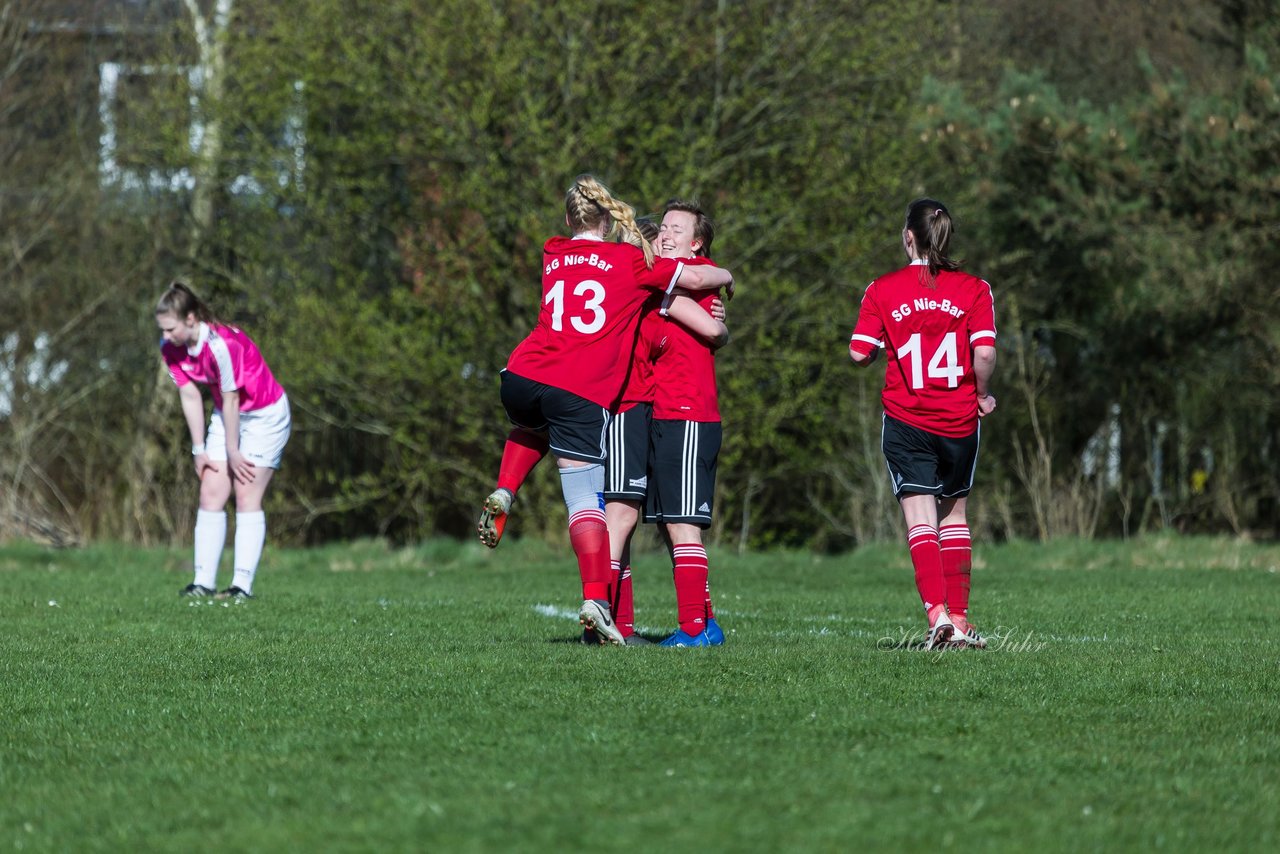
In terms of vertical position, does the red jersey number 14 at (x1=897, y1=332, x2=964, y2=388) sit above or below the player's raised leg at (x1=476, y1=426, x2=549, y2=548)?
above

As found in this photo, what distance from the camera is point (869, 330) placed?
736cm

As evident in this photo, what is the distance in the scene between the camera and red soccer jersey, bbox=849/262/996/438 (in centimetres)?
726

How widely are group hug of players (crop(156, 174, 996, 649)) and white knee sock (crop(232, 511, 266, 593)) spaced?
360 centimetres

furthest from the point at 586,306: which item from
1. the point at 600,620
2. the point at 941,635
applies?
the point at 941,635

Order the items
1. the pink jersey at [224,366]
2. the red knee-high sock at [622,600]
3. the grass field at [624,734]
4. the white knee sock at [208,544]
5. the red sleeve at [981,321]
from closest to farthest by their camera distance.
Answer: the grass field at [624,734]
the red sleeve at [981,321]
the red knee-high sock at [622,600]
the pink jersey at [224,366]
the white knee sock at [208,544]

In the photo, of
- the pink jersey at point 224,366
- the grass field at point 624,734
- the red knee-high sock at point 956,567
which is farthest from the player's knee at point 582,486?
the pink jersey at point 224,366

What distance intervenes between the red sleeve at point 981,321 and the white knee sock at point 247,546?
195 inches

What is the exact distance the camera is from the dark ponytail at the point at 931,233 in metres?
7.25

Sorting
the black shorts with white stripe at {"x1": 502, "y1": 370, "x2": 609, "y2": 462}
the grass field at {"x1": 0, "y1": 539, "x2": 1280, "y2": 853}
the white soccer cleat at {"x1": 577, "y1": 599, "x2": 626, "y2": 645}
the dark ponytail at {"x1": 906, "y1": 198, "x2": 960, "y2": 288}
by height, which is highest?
the dark ponytail at {"x1": 906, "y1": 198, "x2": 960, "y2": 288}

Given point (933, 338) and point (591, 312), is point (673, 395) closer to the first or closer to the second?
point (591, 312)

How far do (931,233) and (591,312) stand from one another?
1.58m

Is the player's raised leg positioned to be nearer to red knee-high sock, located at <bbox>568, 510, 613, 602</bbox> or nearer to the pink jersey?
red knee-high sock, located at <bbox>568, 510, 613, 602</bbox>

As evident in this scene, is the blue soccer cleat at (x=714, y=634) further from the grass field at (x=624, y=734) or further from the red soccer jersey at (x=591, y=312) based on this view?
the red soccer jersey at (x=591, y=312)

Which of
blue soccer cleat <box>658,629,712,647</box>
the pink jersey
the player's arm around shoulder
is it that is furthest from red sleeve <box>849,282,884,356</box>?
the pink jersey
